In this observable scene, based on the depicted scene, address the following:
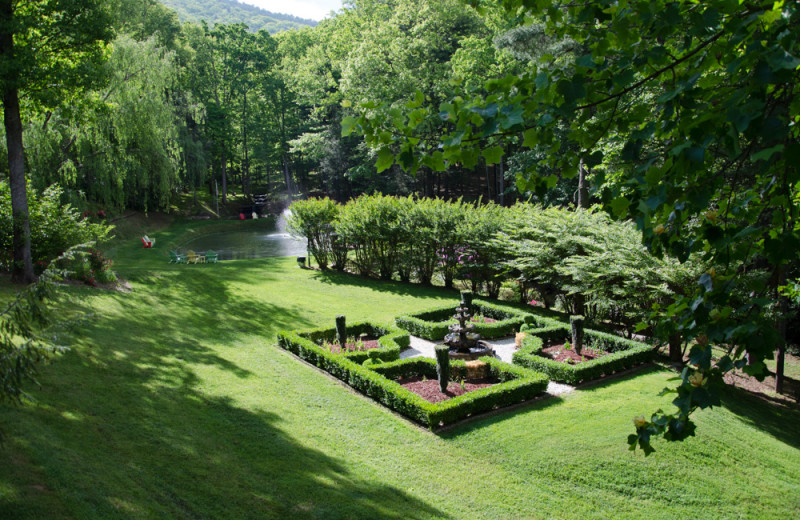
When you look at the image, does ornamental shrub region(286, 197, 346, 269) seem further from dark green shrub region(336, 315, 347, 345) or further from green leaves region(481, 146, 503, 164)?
green leaves region(481, 146, 503, 164)

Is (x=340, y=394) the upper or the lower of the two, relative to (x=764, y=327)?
lower

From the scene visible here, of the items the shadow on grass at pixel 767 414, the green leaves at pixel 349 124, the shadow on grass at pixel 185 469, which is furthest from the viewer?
the shadow on grass at pixel 767 414

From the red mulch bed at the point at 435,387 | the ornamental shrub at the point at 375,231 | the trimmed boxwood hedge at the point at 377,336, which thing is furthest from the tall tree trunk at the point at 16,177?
the ornamental shrub at the point at 375,231

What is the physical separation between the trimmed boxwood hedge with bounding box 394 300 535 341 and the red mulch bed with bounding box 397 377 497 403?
9.36 ft

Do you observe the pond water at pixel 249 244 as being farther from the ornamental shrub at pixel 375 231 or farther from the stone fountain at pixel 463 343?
the stone fountain at pixel 463 343

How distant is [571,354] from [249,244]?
27.6m

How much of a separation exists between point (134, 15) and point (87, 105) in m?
29.4

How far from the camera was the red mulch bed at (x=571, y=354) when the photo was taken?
12.3m

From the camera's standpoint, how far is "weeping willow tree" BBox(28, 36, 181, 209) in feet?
68.0

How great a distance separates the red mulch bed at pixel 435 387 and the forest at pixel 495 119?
4233mm

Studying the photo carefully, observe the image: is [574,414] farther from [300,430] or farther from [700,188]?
[700,188]

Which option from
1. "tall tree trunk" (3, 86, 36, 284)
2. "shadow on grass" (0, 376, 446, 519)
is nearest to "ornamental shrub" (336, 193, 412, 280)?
"tall tree trunk" (3, 86, 36, 284)

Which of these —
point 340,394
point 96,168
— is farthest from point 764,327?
point 96,168

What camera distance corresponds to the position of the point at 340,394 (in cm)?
1015
